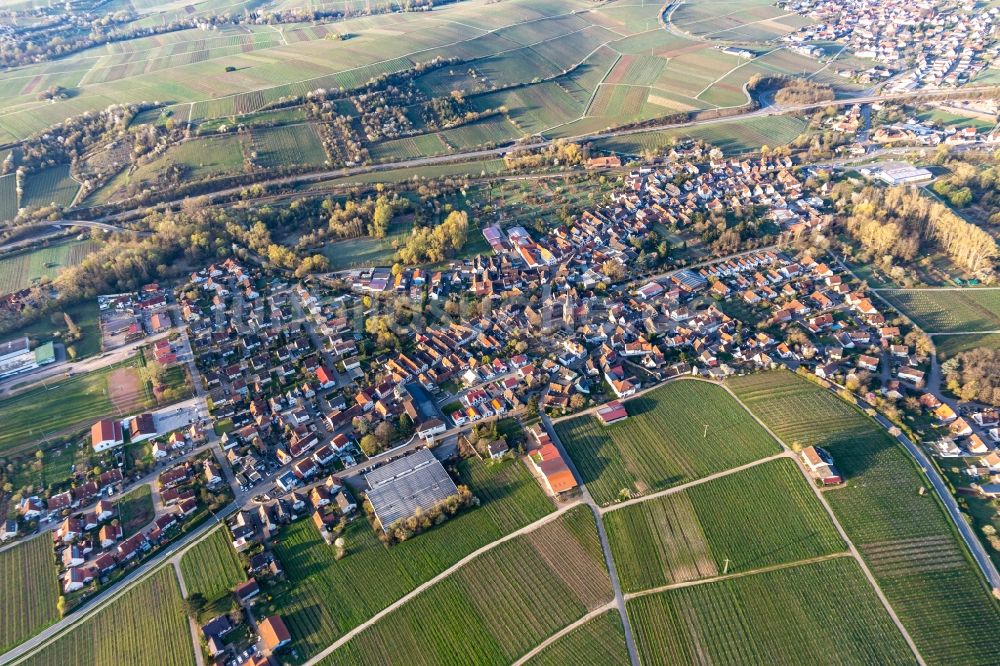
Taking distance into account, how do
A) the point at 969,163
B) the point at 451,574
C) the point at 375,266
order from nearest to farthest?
the point at 451,574 < the point at 375,266 < the point at 969,163

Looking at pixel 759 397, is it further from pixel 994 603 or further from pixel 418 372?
pixel 418 372

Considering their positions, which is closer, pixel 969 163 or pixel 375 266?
pixel 375 266

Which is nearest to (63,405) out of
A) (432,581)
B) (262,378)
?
(262,378)

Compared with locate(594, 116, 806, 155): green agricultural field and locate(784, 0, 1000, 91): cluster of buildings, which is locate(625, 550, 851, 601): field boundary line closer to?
locate(594, 116, 806, 155): green agricultural field

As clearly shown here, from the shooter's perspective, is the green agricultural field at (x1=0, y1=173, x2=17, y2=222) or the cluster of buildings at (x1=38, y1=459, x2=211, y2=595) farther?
the green agricultural field at (x1=0, y1=173, x2=17, y2=222)

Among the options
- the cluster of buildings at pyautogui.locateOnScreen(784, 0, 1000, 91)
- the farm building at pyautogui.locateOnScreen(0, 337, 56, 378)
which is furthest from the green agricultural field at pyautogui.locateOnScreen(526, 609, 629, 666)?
Answer: the cluster of buildings at pyautogui.locateOnScreen(784, 0, 1000, 91)

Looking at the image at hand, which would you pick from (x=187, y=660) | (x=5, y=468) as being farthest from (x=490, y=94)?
(x=187, y=660)
